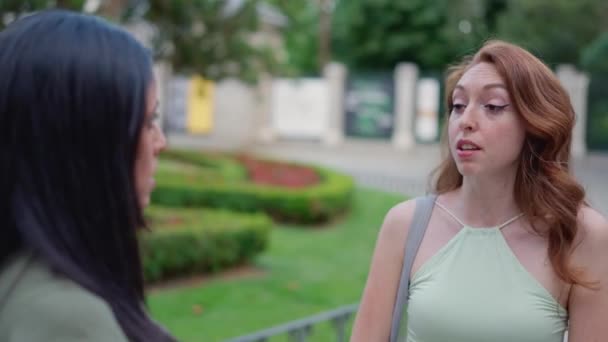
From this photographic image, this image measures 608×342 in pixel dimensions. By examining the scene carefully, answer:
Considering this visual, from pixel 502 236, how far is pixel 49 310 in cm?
135

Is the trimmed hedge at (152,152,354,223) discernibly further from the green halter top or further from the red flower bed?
the green halter top

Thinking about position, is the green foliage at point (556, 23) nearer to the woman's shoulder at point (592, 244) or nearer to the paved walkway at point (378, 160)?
the paved walkway at point (378, 160)

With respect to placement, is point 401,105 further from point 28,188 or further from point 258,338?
point 28,188

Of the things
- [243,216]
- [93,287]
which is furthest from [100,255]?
[243,216]

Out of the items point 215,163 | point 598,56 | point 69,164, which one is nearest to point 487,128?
point 69,164

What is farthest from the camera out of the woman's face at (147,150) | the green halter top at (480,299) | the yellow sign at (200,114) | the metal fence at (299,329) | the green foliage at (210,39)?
the yellow sign at (200,114)

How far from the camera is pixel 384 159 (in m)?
23.8

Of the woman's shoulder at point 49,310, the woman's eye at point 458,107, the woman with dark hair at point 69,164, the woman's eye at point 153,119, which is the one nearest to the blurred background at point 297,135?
the woman's eye at point 458,107

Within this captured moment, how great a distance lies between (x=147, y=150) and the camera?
1157 millimetres

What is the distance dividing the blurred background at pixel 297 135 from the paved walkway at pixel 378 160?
Answer: 2.7 inches

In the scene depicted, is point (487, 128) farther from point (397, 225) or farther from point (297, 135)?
point (297, 135)

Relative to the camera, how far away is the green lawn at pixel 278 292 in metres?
6.39

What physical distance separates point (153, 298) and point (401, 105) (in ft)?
63.2

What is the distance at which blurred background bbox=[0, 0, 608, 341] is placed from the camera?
734cm
